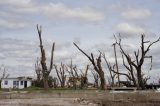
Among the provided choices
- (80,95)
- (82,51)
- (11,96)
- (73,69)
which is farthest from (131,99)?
(73,69)

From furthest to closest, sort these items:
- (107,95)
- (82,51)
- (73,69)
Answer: (73,69), (82,51), (107,95)

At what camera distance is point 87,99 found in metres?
25.9

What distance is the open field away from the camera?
23672 mm

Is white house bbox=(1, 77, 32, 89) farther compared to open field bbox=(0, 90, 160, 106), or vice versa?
white house bbox=(1, 77, 32, 89)

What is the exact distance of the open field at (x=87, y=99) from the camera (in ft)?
77.7

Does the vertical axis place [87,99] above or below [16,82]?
below

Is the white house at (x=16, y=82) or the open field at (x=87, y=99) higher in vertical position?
the white house at (x=16, y=82)

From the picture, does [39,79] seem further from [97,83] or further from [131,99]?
[131,99]

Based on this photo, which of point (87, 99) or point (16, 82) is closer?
point (87, 99)

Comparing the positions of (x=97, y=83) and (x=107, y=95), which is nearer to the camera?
(x=107, y=95)

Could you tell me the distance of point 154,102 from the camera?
79.9ft

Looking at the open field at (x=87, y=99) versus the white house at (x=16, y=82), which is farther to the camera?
the white house at (x=16, y=82)

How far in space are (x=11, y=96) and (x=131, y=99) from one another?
28.3 feet

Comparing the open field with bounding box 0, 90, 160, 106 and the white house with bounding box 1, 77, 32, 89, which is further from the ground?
the white house with bounding box 1, 77, 32, 89
